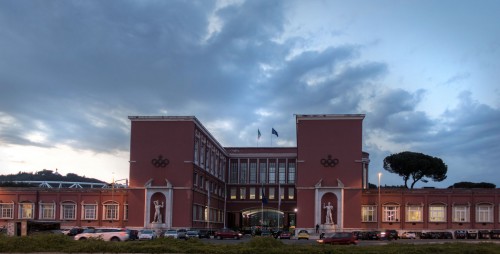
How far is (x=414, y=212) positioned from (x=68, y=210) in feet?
170

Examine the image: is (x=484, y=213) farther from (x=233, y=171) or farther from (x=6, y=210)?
(x=6, y=210)

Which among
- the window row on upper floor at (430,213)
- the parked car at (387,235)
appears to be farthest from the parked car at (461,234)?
the parked car at (387,235)

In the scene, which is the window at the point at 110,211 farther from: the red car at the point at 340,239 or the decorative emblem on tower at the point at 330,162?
the red car at the point at 340,239

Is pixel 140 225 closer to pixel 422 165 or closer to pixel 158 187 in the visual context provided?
pixel 158 187

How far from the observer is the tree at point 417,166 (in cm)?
12725

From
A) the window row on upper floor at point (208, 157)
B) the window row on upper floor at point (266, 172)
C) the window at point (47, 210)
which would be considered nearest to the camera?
the window row on upper floor at point (208, 157)

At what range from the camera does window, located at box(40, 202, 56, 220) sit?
88.4 meters

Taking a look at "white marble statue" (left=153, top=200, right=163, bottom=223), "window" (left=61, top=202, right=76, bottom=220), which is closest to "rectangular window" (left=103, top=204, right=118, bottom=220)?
"window" (left=61, top=202, right=76, bottom=220)

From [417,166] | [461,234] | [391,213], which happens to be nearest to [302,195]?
[391,213]

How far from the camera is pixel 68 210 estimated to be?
88.4 meters

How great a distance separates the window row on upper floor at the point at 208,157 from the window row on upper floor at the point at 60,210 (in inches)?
574

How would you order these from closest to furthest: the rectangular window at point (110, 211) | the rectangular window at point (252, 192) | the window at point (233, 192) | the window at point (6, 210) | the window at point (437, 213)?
1. the window at point (437, 213)
2. the rectangular window at point (110, 211)
3. the window at point (6, 210)
4. the rectangular window at point (252, 192)
5. the window at point (233, 192)


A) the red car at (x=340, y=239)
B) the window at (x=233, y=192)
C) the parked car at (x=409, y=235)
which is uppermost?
the window at (x=233, y=192)

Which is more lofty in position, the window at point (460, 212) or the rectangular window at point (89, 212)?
the window at point (460, 212)
